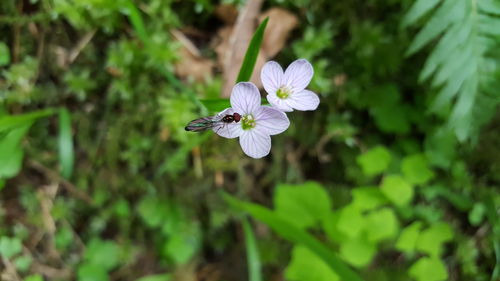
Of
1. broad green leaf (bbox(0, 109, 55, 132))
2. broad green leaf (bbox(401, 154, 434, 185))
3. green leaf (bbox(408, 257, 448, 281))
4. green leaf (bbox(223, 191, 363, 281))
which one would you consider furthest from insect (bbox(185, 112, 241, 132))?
green leaf (bbox(408, 257, 448, 281))

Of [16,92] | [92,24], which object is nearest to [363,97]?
[92,24]

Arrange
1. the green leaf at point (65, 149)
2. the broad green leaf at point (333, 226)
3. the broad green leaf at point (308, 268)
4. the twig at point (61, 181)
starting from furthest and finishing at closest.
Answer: the twig at point (61, 181), the broad green leaf at point (333, 226), the broad green leaf at point (308, 268), the green leaf at point (65, 149)

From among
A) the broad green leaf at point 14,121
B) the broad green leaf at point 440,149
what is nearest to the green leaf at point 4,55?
the broad green leaf at point 14,121

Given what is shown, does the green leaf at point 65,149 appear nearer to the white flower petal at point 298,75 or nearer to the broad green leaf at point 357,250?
the white flower petal at point 298,75

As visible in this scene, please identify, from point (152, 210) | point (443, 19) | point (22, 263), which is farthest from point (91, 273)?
point (443, 19)

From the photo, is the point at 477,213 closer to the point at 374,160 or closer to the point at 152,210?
the point at 374,160

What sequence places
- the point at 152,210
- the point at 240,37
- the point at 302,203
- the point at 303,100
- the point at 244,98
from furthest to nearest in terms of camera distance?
the point at 152,210 → the point at 302,203 → the point at 240,37 → the point at 303,100 → the point at 244,98
